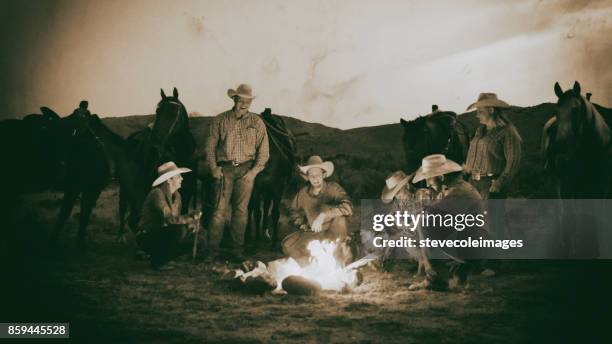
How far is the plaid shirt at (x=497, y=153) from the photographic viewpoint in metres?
7.94

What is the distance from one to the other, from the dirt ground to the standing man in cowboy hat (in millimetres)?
1101

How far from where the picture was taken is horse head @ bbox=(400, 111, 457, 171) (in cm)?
905

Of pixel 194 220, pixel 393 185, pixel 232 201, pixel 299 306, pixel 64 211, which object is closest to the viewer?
pixel 299 306

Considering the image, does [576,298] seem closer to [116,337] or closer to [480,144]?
[480,144]

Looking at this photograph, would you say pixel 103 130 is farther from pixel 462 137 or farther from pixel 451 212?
pixel 462 137

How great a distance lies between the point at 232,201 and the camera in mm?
8906

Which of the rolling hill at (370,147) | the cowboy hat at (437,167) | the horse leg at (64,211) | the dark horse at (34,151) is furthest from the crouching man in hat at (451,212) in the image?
the rolling hill at (370,147)

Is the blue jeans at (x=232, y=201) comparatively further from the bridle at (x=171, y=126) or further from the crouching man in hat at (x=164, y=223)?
the bridle at (x=171, y=126)

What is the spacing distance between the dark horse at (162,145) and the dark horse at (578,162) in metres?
5.32

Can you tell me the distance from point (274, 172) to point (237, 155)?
143 centimetres

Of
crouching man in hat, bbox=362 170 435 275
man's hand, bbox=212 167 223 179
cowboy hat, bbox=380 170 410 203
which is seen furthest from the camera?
man's hand, bbox=212 167 223 179

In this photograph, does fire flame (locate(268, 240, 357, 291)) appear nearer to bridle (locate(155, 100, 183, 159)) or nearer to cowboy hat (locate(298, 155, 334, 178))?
cowboy hat (locate(298, 155, 334, 178))

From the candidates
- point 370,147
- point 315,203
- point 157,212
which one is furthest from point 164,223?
point 370,147

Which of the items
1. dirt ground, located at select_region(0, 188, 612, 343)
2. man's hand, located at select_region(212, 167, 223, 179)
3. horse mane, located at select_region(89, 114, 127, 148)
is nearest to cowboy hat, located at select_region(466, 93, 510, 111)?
dirt ground, located at select_region(0, 188, 612, 343)
